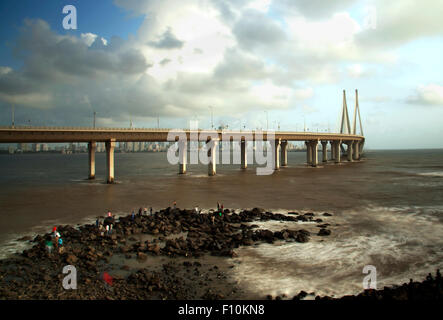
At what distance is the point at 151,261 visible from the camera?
696 inches

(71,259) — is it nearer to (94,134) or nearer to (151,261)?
(151,261)

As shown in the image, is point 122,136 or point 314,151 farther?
point 314,151

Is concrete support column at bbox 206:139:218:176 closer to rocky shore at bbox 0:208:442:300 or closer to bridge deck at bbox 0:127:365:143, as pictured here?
bridge deck at bbox 0:127:365:143

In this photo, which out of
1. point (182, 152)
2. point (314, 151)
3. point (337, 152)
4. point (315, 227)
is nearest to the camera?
point (315, 227)

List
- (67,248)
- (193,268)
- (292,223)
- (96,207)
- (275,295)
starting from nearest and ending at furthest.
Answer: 1. (275,295)
2. (193,268)
3. (67,248)
4. (292,223)
5. (96,207)

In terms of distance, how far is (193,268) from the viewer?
16.4m

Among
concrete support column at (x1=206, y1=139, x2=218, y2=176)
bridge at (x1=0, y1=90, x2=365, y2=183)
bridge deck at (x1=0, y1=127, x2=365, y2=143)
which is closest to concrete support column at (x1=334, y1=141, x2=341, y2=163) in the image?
bridge at (x1=0, y1=90, x2=365, y2=183)

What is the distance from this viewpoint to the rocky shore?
13297 mm

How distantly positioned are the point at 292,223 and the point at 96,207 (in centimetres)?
2422

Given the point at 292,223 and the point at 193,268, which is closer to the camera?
the point at 193,268

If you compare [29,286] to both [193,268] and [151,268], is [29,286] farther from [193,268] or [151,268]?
[193,268]

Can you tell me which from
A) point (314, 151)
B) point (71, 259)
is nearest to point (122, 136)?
point (71, 259)

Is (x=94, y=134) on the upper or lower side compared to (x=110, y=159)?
upper
